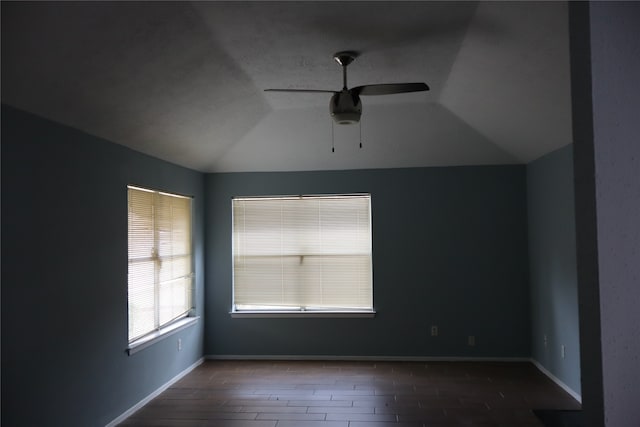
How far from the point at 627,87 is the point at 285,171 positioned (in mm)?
4870

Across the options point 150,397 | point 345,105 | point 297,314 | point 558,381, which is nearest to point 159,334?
point 150,397

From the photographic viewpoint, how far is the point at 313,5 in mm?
3004

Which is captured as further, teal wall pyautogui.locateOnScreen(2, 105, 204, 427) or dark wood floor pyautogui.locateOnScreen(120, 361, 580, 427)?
dark wood floor pyautogui.locateOnScreen(120, 361, 580, 427)

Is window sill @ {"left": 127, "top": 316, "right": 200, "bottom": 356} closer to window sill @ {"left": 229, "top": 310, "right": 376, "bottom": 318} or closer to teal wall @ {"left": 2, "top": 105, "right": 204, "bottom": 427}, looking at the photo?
teal wall @ {"left": 2, "top": 105, "right": 204, "bottom": 427}

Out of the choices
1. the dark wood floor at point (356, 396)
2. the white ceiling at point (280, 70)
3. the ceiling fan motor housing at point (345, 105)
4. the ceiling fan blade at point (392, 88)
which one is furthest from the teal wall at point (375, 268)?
the ceiling fan blade at point (392, 88)

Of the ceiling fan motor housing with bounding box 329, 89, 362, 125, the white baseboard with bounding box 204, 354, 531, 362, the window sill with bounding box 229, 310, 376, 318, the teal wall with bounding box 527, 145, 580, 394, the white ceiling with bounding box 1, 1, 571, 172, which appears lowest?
the white baseboard with bounding box 204, 354, 531, 362

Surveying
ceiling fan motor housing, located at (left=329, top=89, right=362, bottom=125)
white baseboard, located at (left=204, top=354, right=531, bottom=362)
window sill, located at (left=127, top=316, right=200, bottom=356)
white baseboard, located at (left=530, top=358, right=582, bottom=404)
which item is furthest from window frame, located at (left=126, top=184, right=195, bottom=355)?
white baseboard, located at (left=530, top=358, right=582, bottom=404)

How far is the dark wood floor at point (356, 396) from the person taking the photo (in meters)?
4.16

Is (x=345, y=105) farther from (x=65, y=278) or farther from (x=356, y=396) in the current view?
(x=356, y=396)

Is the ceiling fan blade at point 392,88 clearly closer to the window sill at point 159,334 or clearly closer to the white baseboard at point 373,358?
the window sill at point 159,334

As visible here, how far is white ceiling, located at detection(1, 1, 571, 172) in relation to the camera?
288 centimetres

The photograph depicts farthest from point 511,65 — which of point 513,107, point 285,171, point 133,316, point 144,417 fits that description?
point 144,417

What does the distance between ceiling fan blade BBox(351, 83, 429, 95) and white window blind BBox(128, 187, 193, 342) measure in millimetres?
2424

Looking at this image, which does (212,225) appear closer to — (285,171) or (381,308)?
(285,171)
